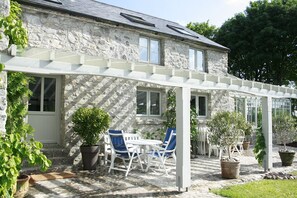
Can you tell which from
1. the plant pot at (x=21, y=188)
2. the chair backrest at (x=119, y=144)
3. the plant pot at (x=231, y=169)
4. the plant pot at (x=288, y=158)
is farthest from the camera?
the plant pot at (x=288, y=158)

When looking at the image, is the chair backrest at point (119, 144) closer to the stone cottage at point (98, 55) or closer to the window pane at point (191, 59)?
the stone cottage at point (98, 55)

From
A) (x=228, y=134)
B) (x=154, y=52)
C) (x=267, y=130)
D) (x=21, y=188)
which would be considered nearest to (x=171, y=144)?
(x=228, y=134)

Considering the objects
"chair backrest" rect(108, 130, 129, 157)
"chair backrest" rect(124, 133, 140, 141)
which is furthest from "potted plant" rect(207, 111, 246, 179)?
"chair backrest" rect(124, 133, 140, 141)

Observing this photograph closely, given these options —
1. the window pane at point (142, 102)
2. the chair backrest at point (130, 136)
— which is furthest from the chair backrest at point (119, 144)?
the window pane at point (142, 102)

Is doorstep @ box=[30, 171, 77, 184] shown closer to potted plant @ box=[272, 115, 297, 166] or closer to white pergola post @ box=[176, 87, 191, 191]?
white pergola post @ box=[176, 87, 191, 191]

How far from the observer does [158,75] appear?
571 centimetres

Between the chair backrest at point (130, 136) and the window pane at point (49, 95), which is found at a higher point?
the window pane at point (49, 95)

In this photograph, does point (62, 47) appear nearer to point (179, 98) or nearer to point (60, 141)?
point (60, 141)

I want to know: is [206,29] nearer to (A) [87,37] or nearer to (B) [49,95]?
(A) [87,37]

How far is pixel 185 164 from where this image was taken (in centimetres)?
574

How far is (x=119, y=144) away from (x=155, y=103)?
397 cm

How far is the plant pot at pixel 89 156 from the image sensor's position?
7.59 meters

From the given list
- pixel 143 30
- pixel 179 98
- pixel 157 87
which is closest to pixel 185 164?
pixel 179 98

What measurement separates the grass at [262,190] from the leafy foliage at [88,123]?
3.64 meters
